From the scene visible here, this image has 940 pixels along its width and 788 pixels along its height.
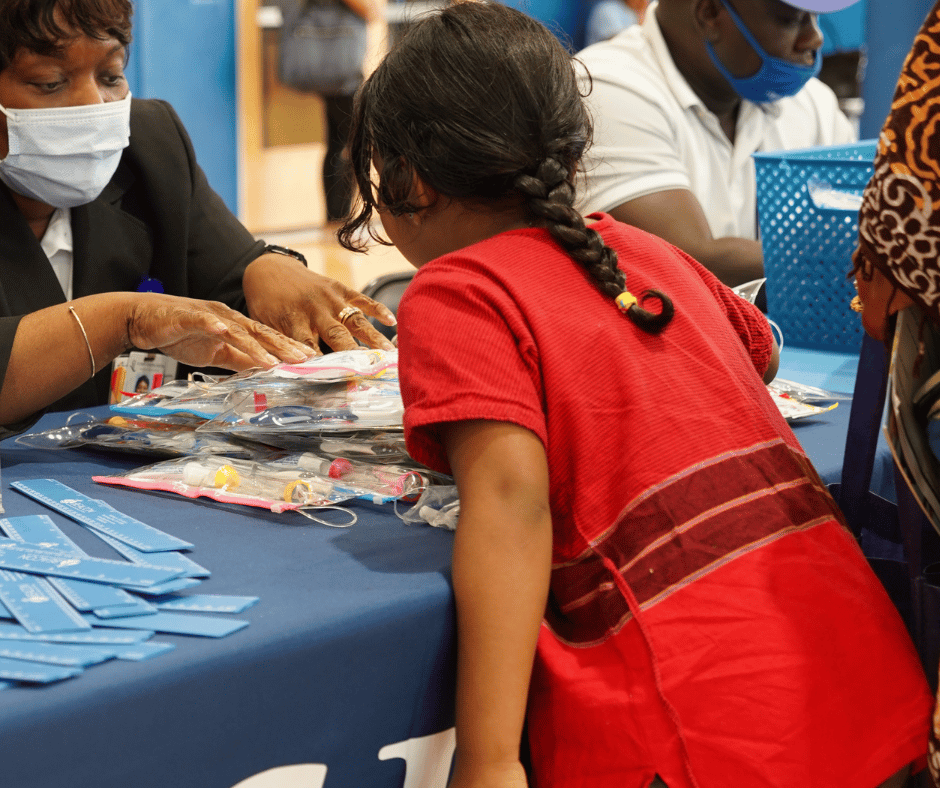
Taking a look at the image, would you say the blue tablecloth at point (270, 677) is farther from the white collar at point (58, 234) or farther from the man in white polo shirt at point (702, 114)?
the man in white polo shirt at point (702, 114)

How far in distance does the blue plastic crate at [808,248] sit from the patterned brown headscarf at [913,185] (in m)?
0.87

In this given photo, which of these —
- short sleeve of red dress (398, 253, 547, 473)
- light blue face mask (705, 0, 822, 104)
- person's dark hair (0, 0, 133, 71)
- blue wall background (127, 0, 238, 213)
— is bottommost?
blue wall background (127, 0, 238, 213)

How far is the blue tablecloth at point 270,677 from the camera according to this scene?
687mm

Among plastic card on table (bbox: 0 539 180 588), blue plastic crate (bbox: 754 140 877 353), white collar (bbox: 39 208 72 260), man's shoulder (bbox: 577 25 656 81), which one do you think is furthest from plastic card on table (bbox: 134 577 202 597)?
man's shoulder (bbox: 577 25 656 81)

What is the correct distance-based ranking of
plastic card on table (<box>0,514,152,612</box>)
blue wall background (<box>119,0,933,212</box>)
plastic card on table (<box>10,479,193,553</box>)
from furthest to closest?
blue wall background (<box>119,0,933,212</box>) < plastic card on table (<box>10,479,193,553</box>) < plastic card on table (<box>0,514,152,612</box>)

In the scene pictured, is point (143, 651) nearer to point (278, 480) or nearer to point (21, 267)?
point (278, 480)

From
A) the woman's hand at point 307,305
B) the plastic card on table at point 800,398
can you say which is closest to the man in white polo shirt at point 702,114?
the plastic card on table at point 800,398

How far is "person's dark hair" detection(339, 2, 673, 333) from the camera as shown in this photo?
0.96 meters

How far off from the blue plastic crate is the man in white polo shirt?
303 mm

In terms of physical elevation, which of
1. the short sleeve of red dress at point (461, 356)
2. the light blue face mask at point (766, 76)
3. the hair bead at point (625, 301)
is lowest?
the short sleeve of red dress at point (461, 356)

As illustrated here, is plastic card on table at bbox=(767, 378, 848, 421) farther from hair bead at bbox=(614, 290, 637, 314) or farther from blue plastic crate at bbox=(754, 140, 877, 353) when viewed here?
hair bead at bbox=(614, 290, 637, 314)

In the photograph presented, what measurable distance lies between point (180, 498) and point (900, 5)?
331 cm

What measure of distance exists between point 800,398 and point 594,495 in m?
0.65

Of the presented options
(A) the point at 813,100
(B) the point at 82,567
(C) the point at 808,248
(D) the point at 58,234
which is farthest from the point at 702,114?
(B) the point at 82,567
